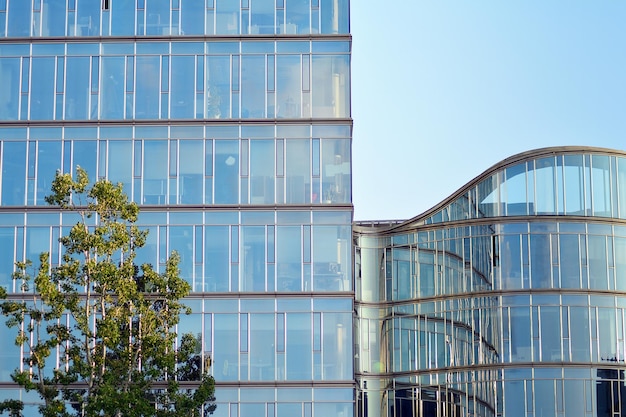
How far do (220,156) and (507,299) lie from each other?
14075mm

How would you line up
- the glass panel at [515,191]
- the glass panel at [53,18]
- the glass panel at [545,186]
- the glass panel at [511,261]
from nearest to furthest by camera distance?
the glass panel at [53,18], the glass panel at [511,261], the glass panel at [545,186], the glass panel at [515,191]

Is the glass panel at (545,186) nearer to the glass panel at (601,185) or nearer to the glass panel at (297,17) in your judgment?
the glass panel at (601,185)

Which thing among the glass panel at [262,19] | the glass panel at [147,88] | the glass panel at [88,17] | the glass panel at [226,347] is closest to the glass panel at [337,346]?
the glass panel at [226,347]

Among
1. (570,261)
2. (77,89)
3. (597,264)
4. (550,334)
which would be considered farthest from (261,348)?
(597,264)

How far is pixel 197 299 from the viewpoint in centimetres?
5400

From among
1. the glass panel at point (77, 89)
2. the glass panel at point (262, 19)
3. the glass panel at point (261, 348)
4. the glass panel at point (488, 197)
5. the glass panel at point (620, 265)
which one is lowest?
the glass panel at point (261, 348)

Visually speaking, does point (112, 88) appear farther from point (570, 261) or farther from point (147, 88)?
point (570, 261)

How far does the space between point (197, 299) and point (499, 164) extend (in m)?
15.3

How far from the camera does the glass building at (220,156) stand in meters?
53.7

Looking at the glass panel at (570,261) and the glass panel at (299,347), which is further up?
the glass panel at (570,261)

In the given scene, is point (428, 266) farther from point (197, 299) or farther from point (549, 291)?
point (197, 299)

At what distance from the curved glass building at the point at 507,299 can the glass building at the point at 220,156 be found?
293 inches

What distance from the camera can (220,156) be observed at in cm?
5528

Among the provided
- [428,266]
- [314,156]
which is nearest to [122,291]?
[314,156]
